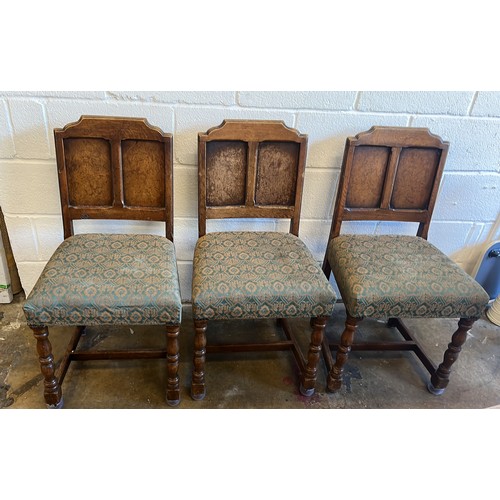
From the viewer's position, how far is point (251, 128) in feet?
4.96

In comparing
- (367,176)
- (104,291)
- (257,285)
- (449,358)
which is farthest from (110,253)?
(449,358)

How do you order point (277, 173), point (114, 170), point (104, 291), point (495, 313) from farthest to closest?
point (495, 313), point (277, 173), point (114, 170), point (104, 291)

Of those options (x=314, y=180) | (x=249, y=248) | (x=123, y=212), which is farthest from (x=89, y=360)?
(x=314, y=180)

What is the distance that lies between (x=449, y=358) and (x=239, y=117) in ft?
4.28

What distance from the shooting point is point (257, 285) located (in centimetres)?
134

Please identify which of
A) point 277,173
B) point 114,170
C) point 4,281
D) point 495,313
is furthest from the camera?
point 495,313

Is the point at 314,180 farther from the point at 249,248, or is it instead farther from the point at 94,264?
the point at 94,264

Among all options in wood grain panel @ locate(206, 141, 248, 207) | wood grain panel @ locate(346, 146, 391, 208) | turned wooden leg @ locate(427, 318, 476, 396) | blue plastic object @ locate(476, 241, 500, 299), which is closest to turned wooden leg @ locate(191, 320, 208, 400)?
wood grain panel @ locate(206, 141, 248, 207)

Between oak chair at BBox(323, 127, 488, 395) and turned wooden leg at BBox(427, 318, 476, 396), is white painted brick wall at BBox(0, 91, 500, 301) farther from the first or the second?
turned wooden leg at BBox(427, 318, 476, 396)

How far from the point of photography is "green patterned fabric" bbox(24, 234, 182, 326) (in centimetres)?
124

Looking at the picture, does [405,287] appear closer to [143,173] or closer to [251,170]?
[251,170]

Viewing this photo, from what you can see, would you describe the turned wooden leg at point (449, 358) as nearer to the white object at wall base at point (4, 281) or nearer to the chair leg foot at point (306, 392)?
the chair leg foot at point (306, 392)

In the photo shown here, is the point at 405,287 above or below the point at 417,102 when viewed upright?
below

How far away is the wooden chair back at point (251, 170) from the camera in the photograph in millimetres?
1514
